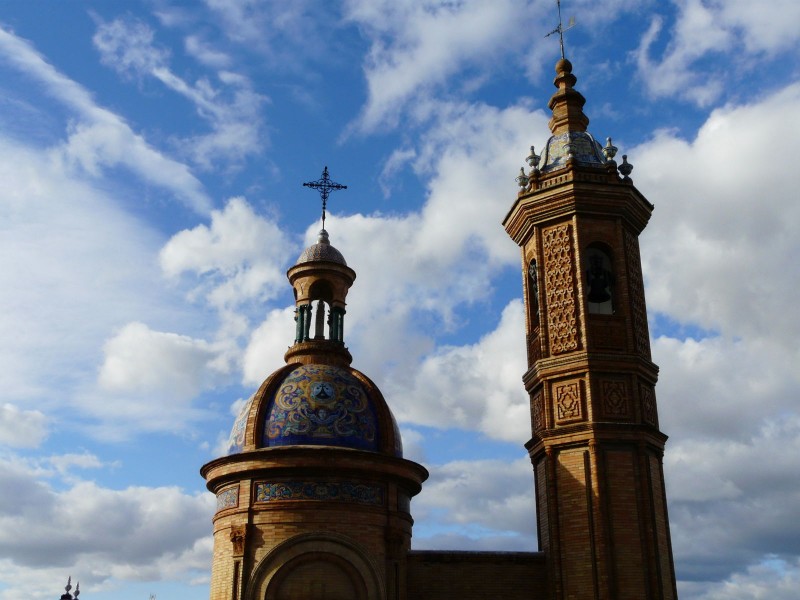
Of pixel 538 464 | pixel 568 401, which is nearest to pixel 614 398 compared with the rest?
pixel 568 401

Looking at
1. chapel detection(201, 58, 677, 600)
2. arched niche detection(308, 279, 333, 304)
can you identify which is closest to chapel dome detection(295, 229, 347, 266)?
arched niche detection(308, 279, 333, 304)

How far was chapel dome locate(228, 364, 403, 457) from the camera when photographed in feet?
64.6

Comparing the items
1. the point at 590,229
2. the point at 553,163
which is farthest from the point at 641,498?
the point at 553,163

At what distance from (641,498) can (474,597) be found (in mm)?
4211

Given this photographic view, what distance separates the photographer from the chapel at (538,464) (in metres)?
18.3

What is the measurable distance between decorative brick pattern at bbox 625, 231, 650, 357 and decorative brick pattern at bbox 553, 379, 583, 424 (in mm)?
→ 1822

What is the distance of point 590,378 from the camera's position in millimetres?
A: 19297

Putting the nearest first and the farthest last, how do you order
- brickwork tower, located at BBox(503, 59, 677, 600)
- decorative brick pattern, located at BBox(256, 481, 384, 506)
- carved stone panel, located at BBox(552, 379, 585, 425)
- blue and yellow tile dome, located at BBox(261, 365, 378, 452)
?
1. brickwork tower, located at BBox(503, 59, 677, 600)
2. decorative brick pattern, located at BBox(256, 481, 384, 506)
3. carved stone panel, located at BBox(552, 379, 585, 425)
4. blue and yellow tile dome, located at BBox(261, 365, 378, 452)

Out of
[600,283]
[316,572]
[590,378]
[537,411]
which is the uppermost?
[600,283]

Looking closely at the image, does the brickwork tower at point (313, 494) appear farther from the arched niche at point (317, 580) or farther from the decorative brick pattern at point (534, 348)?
the decorative brick pattern at point (534, 348)

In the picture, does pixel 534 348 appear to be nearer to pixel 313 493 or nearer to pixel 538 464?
pixel 538 464

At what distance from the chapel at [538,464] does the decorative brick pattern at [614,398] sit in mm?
26

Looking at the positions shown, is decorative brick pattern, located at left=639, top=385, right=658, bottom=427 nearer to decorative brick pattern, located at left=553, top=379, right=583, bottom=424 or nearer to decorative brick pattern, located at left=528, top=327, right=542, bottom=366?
decorative brick pattern, located at left=553, top=379, right=583, bottom=424

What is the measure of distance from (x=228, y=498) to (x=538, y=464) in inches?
282
